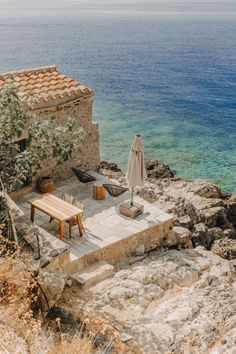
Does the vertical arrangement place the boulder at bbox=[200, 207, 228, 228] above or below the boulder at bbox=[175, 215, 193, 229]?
below

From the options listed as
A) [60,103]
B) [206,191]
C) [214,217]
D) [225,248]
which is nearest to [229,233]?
[214,217]

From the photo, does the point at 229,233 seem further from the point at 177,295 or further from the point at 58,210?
the point at 58,210

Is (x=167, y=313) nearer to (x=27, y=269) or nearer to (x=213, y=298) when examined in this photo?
(x=213, y=298)

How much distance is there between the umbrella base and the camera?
576 inches

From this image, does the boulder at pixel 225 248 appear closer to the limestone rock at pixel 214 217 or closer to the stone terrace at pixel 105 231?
the limestone rock at pixel 214 217

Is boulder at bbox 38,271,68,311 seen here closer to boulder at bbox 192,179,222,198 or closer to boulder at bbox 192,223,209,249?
boulder at bbox 192,223,209,249

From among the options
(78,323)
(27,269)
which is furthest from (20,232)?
(78,323)

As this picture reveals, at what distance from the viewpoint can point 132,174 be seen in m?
14.2

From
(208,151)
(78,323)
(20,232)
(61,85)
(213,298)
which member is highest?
(61,85)

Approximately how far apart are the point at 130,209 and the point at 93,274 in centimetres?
314

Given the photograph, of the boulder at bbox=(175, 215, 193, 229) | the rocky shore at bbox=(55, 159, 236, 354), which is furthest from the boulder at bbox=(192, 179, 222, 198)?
the boulder at bbox=(175, 215, 193, 229)

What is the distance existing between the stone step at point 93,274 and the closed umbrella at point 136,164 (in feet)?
9.50

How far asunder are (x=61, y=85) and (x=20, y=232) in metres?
7.52

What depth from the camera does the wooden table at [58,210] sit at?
13008 millimetres
